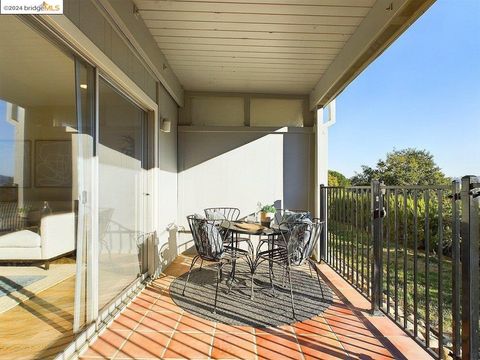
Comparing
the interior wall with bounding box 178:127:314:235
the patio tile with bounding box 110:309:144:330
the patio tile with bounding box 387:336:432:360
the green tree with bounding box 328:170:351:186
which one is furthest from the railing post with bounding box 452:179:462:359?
the green tree with bounding box 328:170:351:186

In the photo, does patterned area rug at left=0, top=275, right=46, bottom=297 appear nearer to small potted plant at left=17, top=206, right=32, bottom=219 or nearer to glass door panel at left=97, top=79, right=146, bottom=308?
small potted plant at left=17, top=206, right=32, bottom=219

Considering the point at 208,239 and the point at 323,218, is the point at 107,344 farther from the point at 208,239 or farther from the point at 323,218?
the point at 323,218

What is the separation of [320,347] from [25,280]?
1887mm

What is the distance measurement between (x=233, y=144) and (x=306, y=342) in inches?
132

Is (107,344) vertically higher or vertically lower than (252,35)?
lower

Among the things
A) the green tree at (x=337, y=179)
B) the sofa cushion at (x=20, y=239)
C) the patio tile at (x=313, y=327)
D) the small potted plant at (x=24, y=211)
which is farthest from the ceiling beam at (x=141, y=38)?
the green tree at (x=337, y=179)

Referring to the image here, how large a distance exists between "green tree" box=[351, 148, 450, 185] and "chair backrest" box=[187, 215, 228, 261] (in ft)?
25.0

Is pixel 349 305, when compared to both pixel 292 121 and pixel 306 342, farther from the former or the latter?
pixel 292 121

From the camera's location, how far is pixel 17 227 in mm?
1571

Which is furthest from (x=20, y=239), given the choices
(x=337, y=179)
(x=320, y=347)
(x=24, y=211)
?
(x=337, y=179)

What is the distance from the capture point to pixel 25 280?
5.71 ft

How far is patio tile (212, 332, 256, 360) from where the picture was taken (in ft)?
6.79

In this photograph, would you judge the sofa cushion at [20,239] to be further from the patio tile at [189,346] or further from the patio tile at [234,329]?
the patio tile at [234,329]

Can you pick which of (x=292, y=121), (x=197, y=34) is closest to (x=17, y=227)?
(x=197, y=34)
